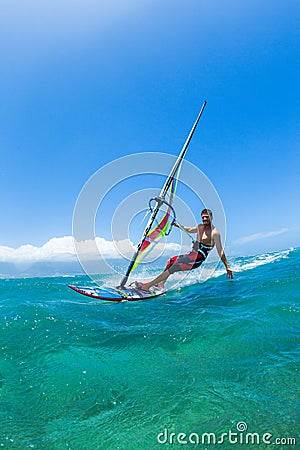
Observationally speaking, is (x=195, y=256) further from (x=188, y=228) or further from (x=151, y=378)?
(x=151, y=378)

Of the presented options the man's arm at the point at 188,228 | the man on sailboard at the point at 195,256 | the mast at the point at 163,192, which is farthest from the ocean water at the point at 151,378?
the man's arm at the point at 188,228

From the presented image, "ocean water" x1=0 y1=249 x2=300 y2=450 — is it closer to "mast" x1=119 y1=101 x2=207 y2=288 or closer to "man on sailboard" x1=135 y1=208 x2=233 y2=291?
Answer: "man on sailboard" x1=135 y1=208 x2=233 y2=291

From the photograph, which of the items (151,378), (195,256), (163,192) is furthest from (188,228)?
(151,378)

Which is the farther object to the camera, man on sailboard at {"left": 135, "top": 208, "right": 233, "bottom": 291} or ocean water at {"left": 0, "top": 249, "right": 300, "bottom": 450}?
man on sailboard at {"left": 135, "top": 208, "right": 233, "bottom": 291}

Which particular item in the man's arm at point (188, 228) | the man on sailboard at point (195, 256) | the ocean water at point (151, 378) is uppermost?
the man's arm at point (188, 228)

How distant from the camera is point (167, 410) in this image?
3029 millimetres

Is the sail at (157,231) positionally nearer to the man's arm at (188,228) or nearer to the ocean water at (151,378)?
the man's arm at (188,228)

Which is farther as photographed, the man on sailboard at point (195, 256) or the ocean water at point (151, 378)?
the man on sailboard at point (195, 256)

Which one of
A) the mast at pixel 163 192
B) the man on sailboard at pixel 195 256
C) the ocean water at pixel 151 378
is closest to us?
the ocean water at pixel 151 378

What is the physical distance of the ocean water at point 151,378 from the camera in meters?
2.72

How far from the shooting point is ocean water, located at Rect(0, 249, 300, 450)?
107 inches

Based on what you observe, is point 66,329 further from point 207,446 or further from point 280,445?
point 280,445

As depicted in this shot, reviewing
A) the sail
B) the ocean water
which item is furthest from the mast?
the ocean water

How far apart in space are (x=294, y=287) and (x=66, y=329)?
22.7 ft
